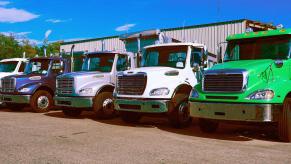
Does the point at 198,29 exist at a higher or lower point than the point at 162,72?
higher

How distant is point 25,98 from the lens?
1436 cm

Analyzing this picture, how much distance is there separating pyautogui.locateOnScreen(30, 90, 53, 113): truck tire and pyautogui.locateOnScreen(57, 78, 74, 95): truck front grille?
1781 mm

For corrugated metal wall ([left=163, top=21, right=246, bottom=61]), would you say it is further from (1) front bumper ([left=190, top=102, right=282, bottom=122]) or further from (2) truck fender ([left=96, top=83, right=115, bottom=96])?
(1) front bumper ([left=190, top=102, right=282, bottom=122])

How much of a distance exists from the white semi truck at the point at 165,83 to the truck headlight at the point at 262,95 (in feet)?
8.14

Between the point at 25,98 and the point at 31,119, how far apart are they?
211cm

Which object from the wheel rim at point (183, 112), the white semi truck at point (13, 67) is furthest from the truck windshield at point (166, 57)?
the white semi truck at point (13, 67)

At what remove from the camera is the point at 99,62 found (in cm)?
1334

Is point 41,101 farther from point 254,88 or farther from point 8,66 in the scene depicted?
point 254,88

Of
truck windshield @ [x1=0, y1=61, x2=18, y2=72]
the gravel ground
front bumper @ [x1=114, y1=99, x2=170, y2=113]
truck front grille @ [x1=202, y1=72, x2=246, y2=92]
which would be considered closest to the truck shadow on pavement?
the gravel ground

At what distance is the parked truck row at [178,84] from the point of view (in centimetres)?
828

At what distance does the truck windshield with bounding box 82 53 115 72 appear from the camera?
42.8 ft

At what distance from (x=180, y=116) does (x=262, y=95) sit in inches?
107

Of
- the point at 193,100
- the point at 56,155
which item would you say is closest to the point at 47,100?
the point at 193,100

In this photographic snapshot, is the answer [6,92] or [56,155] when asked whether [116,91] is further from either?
[6,92]
